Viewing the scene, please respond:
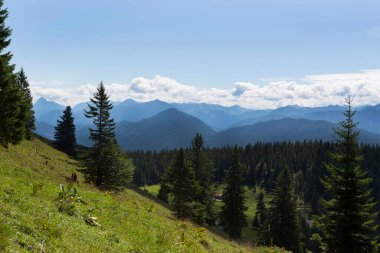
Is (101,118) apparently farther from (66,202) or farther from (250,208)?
(250,208)

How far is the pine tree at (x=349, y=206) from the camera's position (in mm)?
25094

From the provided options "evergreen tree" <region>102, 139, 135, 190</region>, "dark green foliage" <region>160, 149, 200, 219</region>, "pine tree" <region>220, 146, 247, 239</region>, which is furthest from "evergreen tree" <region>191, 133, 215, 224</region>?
"evergreen tree" <region>102, 139, 135, 190</region>

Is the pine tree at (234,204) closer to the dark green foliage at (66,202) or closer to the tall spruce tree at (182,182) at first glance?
the tall spruce tree at (182,182)

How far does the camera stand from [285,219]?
180 ft

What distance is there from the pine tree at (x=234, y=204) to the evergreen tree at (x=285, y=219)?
235 inches

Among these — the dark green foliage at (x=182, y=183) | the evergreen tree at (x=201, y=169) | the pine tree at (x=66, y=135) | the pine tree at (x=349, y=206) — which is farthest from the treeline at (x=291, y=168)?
the pine tree at (x=349, y=206)

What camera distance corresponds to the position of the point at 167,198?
10812 centimetres

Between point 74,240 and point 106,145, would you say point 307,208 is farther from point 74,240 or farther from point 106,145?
point 74,240

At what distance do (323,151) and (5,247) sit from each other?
656ft

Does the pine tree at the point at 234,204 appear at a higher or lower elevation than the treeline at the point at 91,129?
Answer: lower

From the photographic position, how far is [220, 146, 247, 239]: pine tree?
198ft

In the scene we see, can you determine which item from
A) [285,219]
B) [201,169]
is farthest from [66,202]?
[201,169]

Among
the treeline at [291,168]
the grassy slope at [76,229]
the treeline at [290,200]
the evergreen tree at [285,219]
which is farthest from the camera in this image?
the treeline at [291,168]

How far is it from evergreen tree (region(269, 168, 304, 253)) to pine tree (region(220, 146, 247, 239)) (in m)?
5.98
